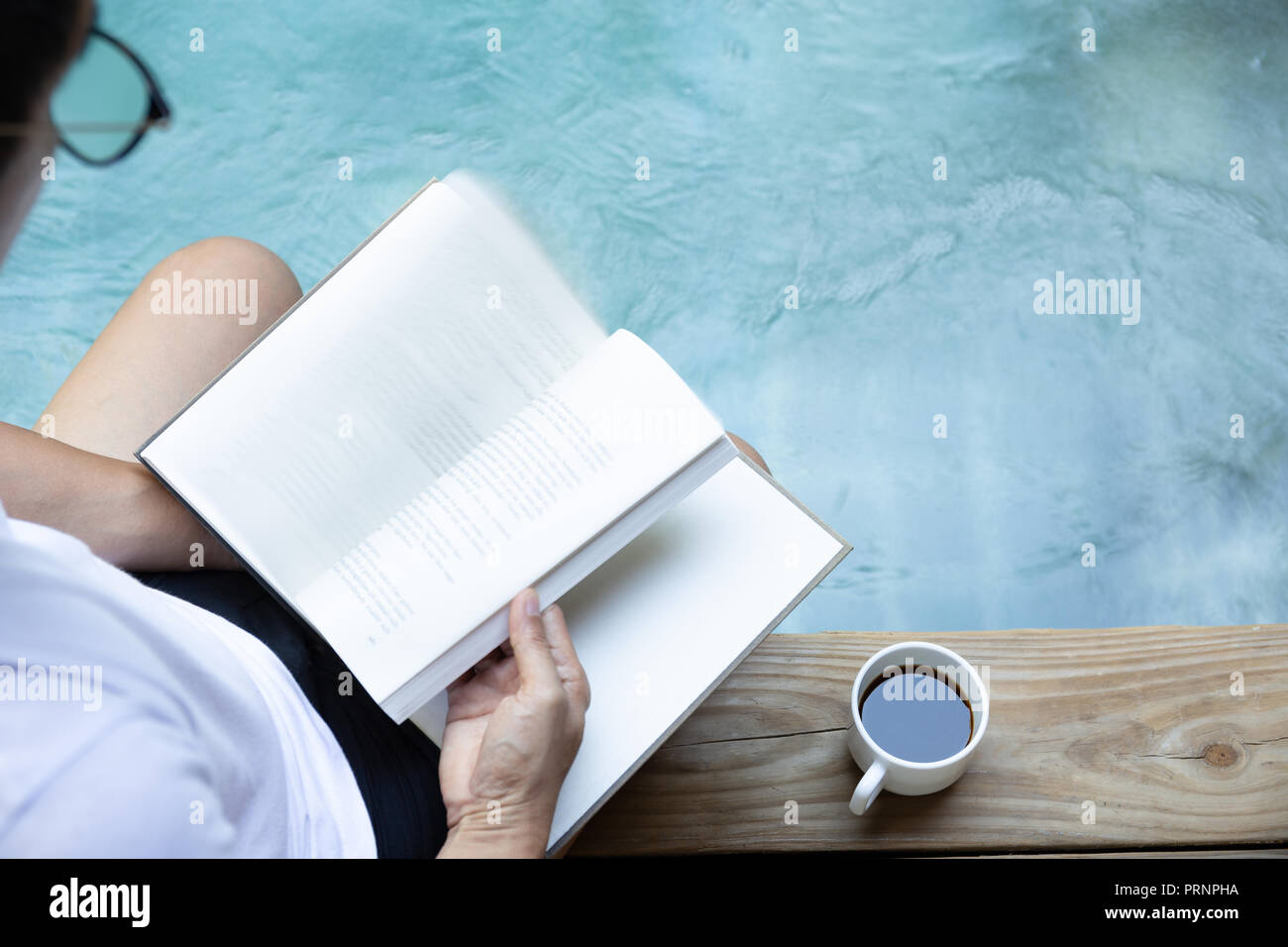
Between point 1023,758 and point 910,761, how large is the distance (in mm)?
99

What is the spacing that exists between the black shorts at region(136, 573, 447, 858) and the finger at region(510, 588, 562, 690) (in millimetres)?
103

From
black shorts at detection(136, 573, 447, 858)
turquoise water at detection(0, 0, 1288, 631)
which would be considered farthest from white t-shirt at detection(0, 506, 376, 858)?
turquoise water at detection(0, 0, 1288, 631)

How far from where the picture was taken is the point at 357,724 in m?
0.49

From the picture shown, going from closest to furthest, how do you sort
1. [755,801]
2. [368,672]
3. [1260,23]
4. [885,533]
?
[368,672] → [755,801] → [885,533] → [1260,23]

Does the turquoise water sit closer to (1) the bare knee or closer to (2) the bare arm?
(1) the bare knee

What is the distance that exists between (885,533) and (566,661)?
0.73m

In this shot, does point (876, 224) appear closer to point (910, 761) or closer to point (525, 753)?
point (910, 761)

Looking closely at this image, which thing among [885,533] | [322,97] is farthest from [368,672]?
[322,97]

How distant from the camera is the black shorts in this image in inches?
18.3

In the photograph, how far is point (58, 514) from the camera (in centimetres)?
50

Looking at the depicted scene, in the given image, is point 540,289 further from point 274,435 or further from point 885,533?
point 885,533

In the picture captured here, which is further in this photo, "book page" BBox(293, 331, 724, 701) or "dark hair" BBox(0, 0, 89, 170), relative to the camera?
"book page" BBox(293, 331, 724, 701)

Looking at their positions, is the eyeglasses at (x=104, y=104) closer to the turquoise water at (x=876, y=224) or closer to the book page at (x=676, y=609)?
the book page at (x=676, y=609)

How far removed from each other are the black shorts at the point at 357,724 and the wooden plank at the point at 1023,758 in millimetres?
110
